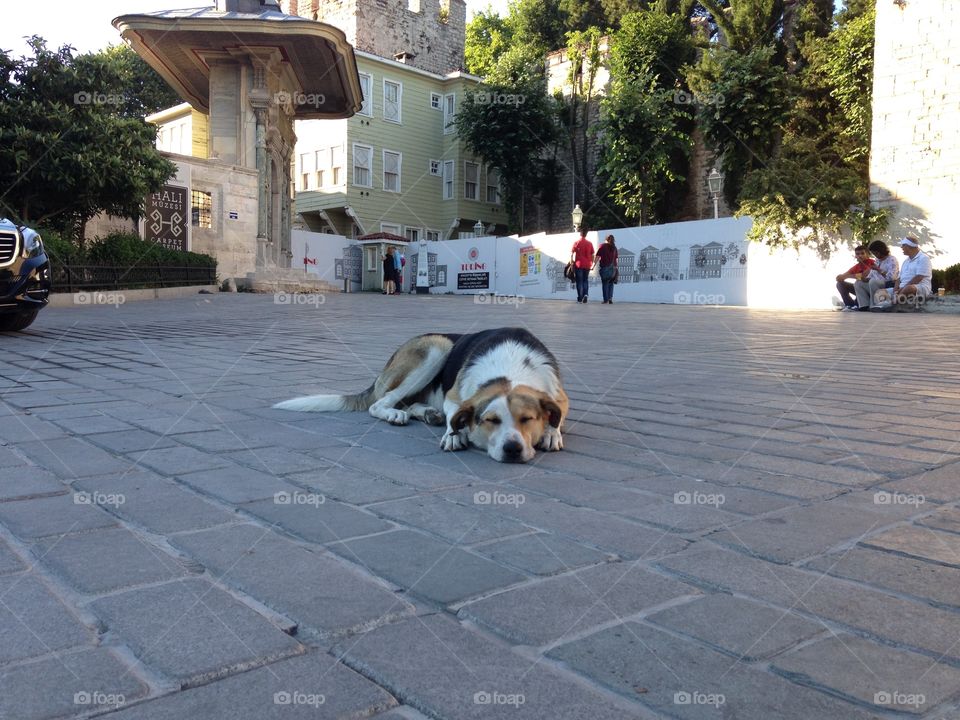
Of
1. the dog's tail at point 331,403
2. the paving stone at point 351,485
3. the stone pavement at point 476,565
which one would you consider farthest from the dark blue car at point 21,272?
the paving stone at point 351,485

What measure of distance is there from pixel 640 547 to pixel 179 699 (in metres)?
1.49

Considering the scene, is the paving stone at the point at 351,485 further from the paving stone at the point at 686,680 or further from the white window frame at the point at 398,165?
the white window frame at the point at 398,165

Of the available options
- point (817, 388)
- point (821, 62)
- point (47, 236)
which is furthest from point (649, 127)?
point (817, 388)

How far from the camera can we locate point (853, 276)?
20.5m

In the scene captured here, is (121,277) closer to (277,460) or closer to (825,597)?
(277,460)

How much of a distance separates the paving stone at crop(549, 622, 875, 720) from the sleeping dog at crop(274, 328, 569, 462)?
76.3 inches

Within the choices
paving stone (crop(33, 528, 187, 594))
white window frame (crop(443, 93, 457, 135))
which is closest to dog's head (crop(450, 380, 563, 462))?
paving stone (crop(33, 528, 187, 594))

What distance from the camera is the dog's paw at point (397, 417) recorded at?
4.84 meters

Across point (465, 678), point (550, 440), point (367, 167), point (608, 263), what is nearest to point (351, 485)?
point (550, 440)

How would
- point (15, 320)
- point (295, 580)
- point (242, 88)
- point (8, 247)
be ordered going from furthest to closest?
point (242, 88) < point (15, 320) < point (8, 247) < point (295, 580)

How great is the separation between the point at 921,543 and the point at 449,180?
159 feet

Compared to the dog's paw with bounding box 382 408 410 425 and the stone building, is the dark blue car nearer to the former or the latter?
the dog's paw with bounding box 382 408 410 425

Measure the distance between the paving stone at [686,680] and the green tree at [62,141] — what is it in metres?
20.3

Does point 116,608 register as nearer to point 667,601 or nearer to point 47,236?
point 667,601
